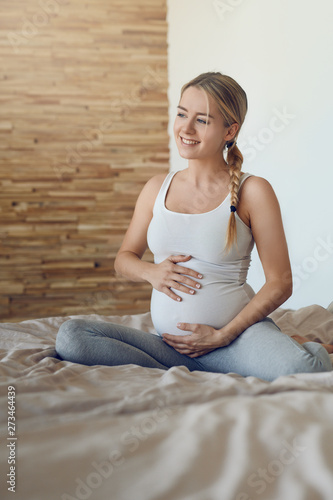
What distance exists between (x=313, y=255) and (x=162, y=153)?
189 centimetres

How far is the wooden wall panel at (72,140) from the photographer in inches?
150

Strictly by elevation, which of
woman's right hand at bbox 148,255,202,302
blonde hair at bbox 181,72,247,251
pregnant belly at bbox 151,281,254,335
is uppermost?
blonde hair at bbox 181,72,247,251

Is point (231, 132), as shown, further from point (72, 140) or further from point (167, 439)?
point (72, 140)

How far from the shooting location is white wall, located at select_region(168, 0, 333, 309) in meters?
2.34

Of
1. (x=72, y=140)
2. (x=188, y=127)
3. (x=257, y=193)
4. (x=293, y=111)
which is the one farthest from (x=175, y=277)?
(x=72, y=140)

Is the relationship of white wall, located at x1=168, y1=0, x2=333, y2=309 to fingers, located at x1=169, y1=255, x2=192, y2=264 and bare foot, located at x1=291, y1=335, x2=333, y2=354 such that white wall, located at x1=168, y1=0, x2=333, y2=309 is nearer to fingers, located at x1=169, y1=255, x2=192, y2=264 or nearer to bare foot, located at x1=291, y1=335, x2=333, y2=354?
bare foot, located at x1=291, y1=335, x2=333, y2=354

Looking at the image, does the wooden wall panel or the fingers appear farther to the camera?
the wooden wall panel

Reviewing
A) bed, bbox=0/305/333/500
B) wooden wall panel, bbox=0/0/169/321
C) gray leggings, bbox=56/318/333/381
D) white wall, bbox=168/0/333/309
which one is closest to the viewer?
bed, bbox=0/305/333/500

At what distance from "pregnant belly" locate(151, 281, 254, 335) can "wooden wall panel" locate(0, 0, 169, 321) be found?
2509 mm

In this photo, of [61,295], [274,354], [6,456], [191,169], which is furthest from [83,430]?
[61,295]

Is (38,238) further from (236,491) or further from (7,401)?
(236,491)

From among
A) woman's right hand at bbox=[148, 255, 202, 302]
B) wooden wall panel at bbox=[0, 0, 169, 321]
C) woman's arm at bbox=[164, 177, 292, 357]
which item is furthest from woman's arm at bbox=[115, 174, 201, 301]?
wooden wall panel at bbox=[0, 0, 169, 321]

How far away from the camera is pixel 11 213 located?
151 inches

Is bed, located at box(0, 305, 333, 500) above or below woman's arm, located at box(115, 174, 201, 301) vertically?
below
